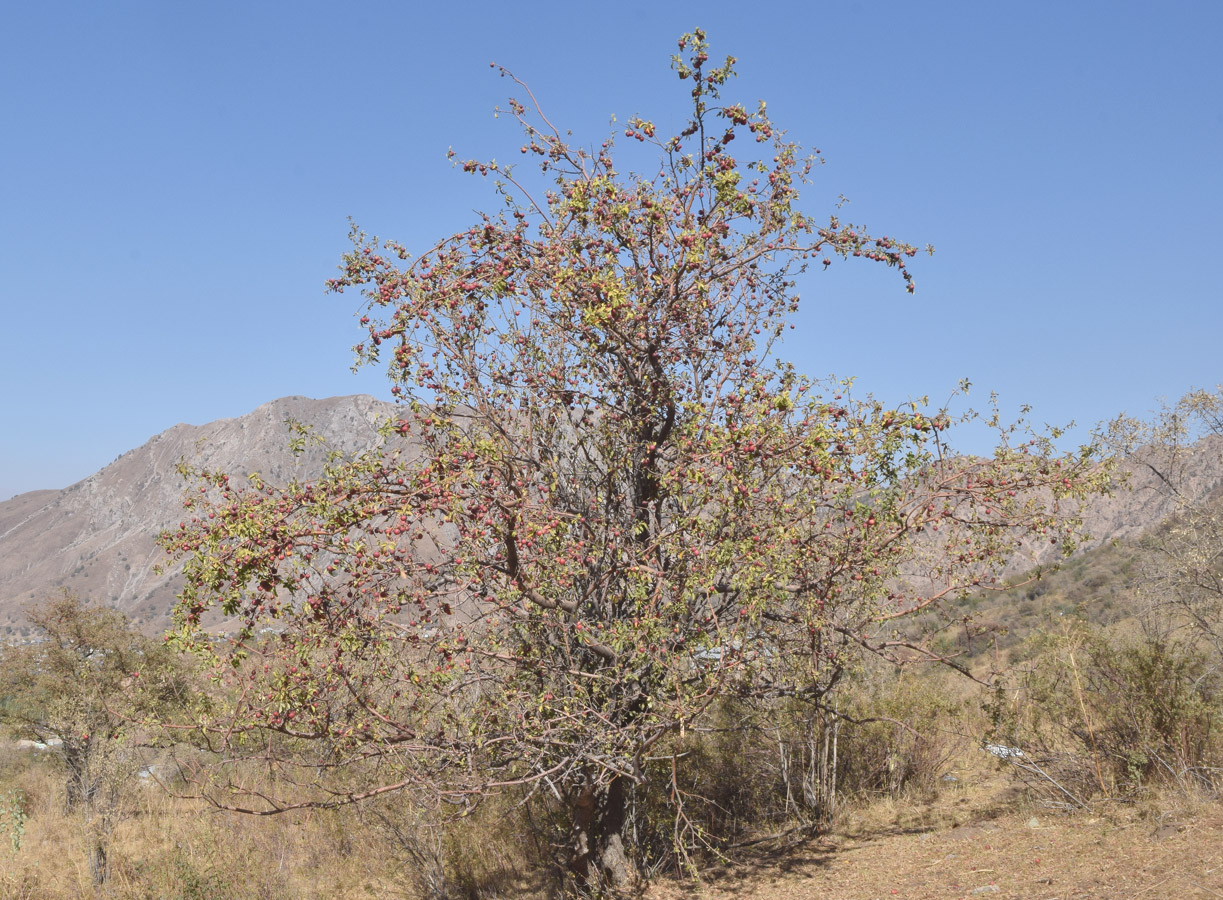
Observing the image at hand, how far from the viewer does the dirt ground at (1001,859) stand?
19.8 feet

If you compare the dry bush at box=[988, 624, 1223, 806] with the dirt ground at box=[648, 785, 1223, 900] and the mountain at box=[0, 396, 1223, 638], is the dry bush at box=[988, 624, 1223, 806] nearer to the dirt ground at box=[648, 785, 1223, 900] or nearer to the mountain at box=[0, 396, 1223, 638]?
the dirt ground at box=[648, 785, 1223, 900]

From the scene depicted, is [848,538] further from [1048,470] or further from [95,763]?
[95,763]

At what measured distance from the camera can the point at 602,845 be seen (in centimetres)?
810

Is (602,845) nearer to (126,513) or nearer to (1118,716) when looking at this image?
(1118,716)

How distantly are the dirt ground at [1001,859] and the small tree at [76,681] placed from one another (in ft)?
30.6

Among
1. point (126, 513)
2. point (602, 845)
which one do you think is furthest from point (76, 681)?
point (126, 513)

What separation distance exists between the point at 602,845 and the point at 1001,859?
337 cm

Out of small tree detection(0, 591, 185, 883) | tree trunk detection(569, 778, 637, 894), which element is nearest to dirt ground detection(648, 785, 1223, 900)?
tree trunk detection(569, 778, 637, 894)

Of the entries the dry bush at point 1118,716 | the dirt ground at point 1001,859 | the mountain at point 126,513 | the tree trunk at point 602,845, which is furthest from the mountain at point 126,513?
the dry bush at point 1118,716

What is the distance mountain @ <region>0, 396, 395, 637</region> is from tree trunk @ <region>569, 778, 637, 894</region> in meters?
133

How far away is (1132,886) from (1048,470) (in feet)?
9.45

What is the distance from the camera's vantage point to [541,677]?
23.9 feet

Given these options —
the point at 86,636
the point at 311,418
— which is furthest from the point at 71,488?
the point at 86,636

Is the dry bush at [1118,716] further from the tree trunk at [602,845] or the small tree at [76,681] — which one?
the small tree at [76,681]
